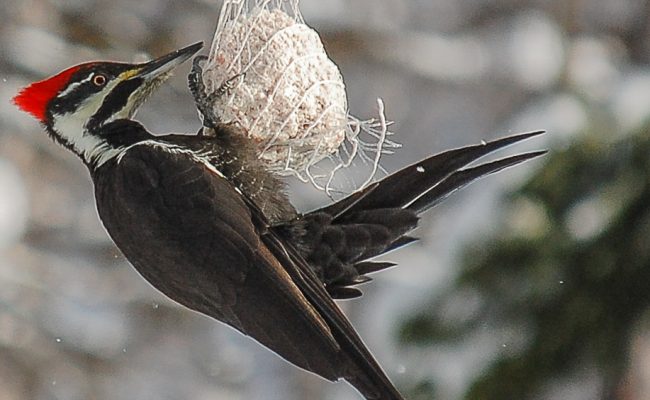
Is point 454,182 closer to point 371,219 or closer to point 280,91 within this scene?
point 371,219

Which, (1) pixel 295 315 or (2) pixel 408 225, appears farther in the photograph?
(2) pixel 408 225

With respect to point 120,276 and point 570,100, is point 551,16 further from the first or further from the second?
point 120,276

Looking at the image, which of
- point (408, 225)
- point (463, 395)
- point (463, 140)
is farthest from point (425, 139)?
point (408, 225)

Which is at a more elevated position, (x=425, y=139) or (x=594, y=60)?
(x=594, y=60)

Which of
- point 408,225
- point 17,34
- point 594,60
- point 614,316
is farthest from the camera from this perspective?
point 594,60

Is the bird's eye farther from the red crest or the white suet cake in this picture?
the white suet cake

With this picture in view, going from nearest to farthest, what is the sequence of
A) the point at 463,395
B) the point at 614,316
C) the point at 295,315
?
the point at 295,315 < the point at 614,316 < the point at 463,395

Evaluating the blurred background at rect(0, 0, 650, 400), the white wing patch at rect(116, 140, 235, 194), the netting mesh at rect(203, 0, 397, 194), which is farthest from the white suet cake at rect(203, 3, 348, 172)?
the blurred background at rect(0, 0, 650, 400)

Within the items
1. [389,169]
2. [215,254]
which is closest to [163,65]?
[215,254]

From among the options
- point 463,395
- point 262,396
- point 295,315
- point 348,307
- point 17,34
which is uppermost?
point 295,315
